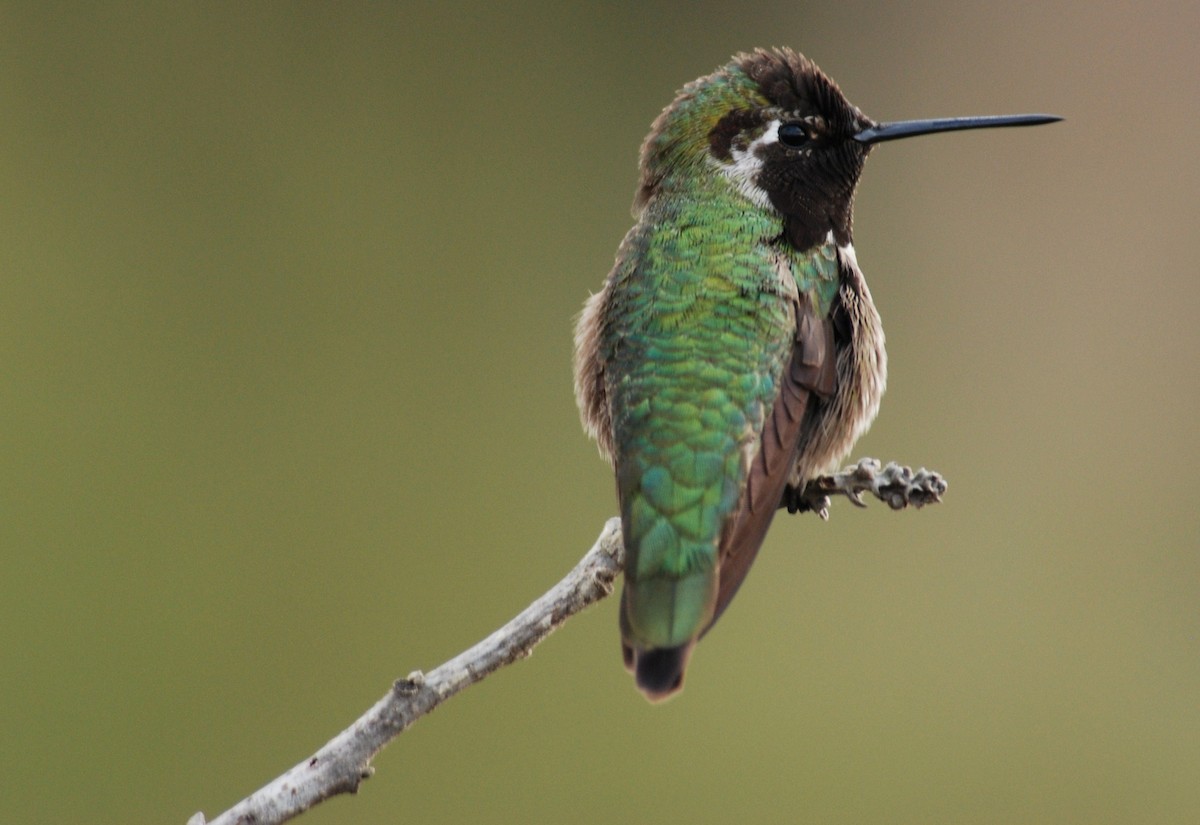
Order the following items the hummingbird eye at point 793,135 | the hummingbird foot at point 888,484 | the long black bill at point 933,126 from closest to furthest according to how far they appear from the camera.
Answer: the hummingbird foot at point 888,484 → the long black bill at point 933,126 → the hummingbird eye at point 793,135

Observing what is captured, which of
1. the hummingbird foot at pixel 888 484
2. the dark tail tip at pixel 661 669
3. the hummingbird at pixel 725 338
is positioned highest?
the hummingbird at pixel 725 338

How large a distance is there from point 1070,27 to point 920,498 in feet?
16.0

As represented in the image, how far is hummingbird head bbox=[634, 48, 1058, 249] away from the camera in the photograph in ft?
9.15

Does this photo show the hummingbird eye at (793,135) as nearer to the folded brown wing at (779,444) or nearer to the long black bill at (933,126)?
the long black bill at (933,126)

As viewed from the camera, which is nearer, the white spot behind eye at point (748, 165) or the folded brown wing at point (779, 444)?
the folded brown wing at point (779, 444)

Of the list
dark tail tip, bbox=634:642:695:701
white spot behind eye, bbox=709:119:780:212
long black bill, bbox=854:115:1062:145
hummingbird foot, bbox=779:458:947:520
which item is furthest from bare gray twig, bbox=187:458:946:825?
long black bill, bbox=854:115:1062:145

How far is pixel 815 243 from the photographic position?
2713 millimetres

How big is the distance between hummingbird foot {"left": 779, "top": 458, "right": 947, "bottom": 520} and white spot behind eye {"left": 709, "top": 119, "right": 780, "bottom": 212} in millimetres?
630

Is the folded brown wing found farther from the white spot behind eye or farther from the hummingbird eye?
the hummingbird eye

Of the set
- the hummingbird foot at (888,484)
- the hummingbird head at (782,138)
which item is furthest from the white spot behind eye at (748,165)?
the hummingbird foot at (888,484)

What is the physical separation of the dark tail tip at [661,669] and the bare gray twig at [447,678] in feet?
0.44

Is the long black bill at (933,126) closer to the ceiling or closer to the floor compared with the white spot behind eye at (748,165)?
closer to the floor

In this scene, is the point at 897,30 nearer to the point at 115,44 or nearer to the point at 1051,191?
the point at 1051,191

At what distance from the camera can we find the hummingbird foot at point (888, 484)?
217 centimetres
